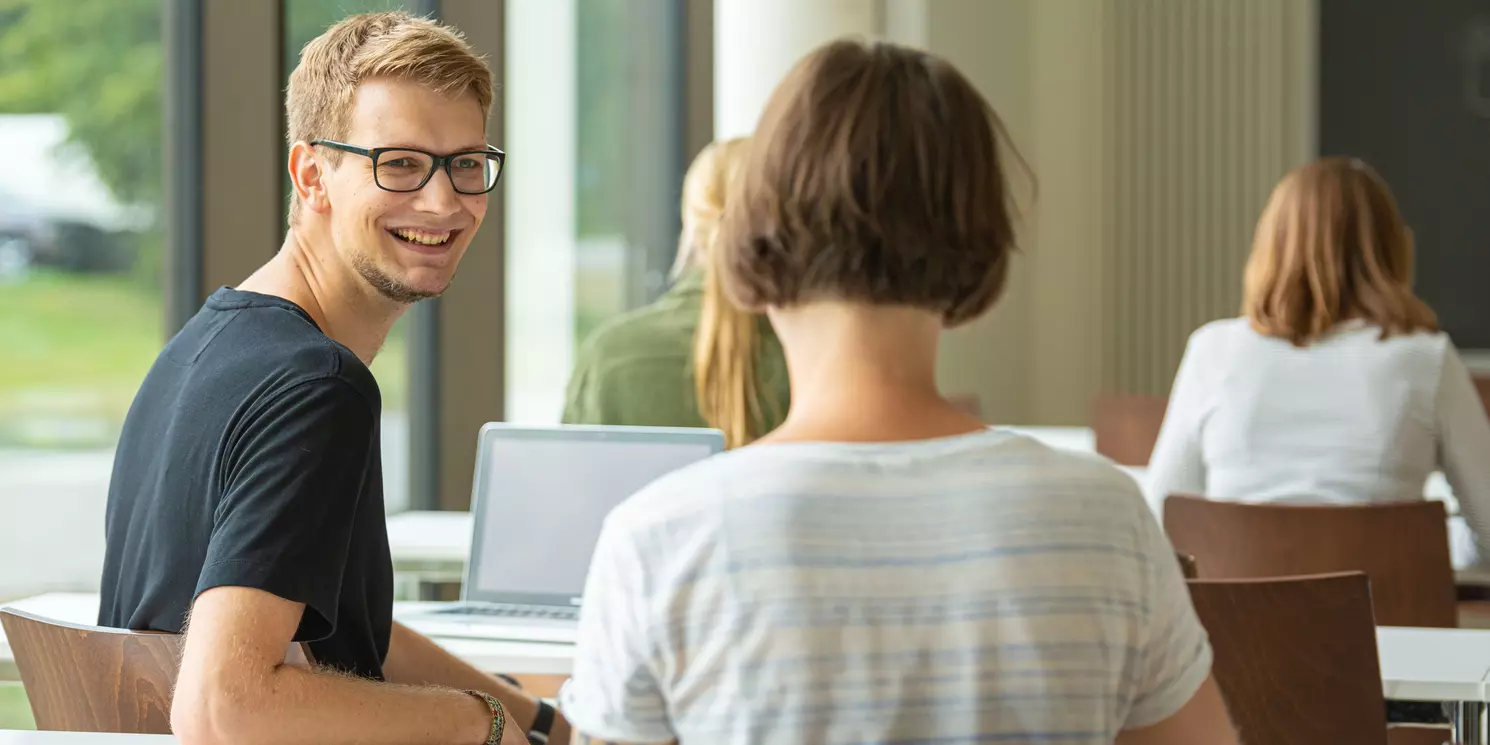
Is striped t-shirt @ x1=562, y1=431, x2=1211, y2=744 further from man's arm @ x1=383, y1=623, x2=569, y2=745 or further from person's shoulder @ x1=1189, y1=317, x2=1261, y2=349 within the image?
person's shoulder @ x1=1189, y1=317, x2=1261, y2=349

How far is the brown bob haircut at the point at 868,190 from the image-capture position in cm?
94

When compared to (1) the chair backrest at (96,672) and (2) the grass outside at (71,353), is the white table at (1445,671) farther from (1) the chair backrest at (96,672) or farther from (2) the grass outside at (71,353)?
(2) the grass outside at (71,353)

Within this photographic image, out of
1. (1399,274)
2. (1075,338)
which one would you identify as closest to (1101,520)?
(1399,274)

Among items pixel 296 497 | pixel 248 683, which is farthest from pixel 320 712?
pixel 296 497

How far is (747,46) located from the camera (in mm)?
5328

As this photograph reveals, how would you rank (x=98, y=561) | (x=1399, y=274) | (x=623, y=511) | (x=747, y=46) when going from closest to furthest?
1. (x=623, y=511)
2. (x=1399, y=274)
3. (x=98, y=561)
4. (x=747, y=46)

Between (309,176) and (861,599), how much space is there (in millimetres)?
937

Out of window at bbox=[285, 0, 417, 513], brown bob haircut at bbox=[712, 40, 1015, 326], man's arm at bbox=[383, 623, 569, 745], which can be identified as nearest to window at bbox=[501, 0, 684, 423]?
window at bbox=[285, 0, 417, 513]

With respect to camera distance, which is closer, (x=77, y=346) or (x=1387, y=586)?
(x=1387, y=586)

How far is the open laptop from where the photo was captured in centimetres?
223

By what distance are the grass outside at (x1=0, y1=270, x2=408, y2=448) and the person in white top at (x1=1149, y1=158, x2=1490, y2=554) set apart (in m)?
2.10

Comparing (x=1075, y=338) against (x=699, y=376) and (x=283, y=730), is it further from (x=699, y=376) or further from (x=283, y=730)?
(x=283, y=730)

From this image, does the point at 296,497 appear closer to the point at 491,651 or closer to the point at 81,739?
the point at 81,739

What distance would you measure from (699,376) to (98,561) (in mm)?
1434
